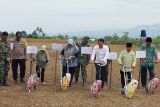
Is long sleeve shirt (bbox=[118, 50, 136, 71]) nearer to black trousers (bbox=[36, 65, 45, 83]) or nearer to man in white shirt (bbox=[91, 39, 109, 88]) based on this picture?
man in white shirt (bbox=[91, 39, 109, 88])

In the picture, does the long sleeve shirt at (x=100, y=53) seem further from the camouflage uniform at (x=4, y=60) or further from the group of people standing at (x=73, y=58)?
the camouflage uniform at (x=4, y=60)

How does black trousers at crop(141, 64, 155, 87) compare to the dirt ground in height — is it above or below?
above

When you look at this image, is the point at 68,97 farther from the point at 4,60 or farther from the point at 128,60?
the point at 4,60

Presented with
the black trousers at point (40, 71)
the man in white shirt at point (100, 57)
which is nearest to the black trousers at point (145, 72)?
the man in white shirt at point (100, 57)

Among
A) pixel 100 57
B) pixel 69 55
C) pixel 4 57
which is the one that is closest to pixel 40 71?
pixel 69 55

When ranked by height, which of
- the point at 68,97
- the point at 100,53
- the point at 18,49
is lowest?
the point at 68,97

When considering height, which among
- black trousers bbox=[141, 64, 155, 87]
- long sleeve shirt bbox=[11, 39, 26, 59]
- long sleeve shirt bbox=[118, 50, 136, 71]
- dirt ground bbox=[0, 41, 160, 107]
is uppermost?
long sleeve shirt bbox=[11, 39, 26, 59]

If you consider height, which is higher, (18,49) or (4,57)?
(18,49)

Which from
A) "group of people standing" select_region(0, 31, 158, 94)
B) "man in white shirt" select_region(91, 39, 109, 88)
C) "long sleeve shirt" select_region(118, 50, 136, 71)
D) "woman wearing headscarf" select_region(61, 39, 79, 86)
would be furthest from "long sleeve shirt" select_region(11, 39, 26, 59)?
"long sleeve shirt" select_region(118, 50, 136, 71)

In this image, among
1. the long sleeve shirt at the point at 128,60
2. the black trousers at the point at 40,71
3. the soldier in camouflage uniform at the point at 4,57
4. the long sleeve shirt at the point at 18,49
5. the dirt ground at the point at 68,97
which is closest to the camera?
the dirt ground at the point at 68,97

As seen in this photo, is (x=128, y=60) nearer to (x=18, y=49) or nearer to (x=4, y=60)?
(x=18, y=49)

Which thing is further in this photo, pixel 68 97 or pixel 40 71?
pixel 40 71

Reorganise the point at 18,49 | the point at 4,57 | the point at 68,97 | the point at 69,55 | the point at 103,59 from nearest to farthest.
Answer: the point at 68,97 → the point at 103,59 → the point at 4,57 → the point at 69,55 → the point at 18,49

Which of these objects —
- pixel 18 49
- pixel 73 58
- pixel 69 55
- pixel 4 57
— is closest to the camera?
pixel 4 57
